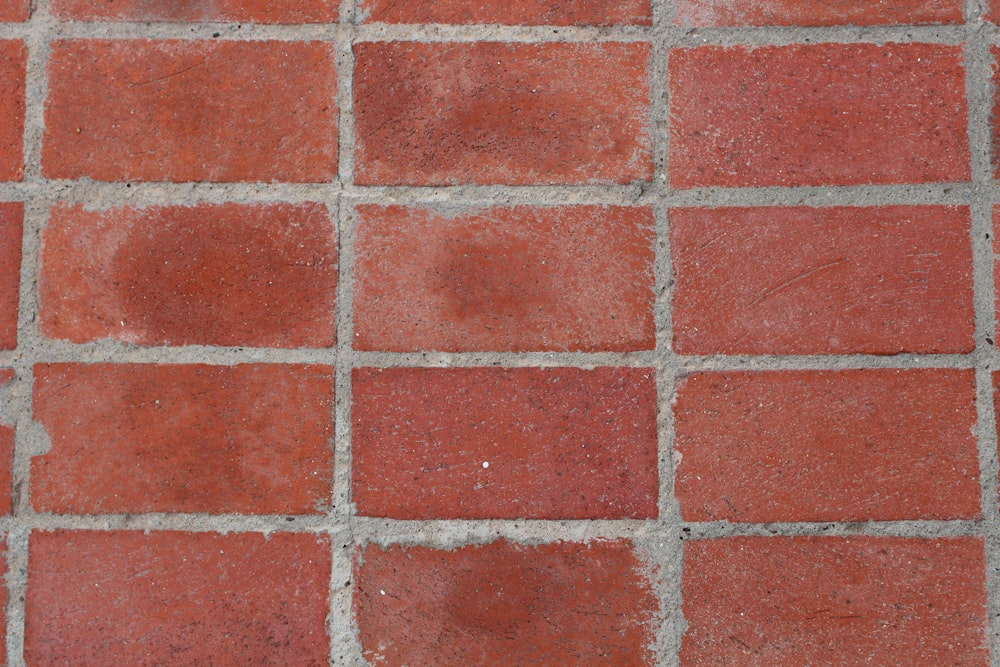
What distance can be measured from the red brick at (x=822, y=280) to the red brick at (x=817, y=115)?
42 mm

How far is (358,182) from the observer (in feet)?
2.29

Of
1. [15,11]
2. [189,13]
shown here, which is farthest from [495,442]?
[15,11]

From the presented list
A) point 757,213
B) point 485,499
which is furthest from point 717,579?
point 757,213

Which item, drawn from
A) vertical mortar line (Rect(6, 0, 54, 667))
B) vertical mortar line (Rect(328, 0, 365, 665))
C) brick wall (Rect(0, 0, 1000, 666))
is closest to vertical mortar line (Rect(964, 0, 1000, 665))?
brick wall (Rect(0, 0, 1000, 666))

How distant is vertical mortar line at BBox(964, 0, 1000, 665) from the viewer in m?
0.68

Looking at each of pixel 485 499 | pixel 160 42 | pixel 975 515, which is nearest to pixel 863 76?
pixel 975 515

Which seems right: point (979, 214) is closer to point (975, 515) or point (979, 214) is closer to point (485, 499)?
point (975, 515)

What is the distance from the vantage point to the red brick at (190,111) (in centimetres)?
70

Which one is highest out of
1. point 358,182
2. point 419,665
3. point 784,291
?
point 358,182

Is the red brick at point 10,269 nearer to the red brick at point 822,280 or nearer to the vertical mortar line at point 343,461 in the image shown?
the vertical mortar line at point 343,461

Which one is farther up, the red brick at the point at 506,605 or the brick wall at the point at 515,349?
the brick wall at the point at 515,349

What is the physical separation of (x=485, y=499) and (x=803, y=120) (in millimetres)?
511

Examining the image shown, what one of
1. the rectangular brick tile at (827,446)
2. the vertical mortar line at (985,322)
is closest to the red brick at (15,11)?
the rectangular brick tile at (827,446)

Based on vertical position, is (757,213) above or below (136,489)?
above
